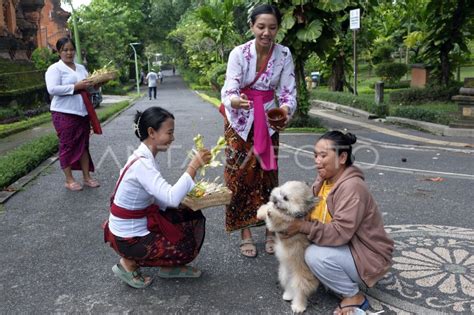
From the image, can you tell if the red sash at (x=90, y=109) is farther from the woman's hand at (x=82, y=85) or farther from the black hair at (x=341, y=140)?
the black hair at (x=341, y=140)

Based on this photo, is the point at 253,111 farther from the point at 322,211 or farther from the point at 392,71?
the point at 392,71

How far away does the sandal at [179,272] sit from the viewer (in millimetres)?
3449

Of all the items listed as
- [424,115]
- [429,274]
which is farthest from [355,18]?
[429,274]

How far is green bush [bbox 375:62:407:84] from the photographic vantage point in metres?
23.8

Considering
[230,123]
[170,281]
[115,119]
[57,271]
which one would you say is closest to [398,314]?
[170,281]

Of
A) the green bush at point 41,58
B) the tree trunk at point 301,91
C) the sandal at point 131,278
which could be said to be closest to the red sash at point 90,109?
the sandal at point 131,278

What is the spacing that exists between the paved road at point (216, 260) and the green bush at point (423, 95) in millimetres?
9382

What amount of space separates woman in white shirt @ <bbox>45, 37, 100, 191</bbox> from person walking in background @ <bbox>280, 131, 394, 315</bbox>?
3.69m

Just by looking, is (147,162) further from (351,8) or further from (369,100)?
(369,100)

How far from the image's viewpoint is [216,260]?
150 inches

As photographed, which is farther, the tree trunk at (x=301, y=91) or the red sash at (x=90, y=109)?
the tree trunk at (x=301, y=91)

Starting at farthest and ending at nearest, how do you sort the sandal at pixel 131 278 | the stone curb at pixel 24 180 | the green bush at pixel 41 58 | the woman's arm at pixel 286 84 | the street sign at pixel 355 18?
the green bush at pixel 41 58 → the street sign at pixel 355 18 → the stone curb at pixel 24 180 → the woman's arm at pixel 286 84 → the sandal at pixel 131 278

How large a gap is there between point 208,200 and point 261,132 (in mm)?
782

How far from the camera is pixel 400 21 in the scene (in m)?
24.2
